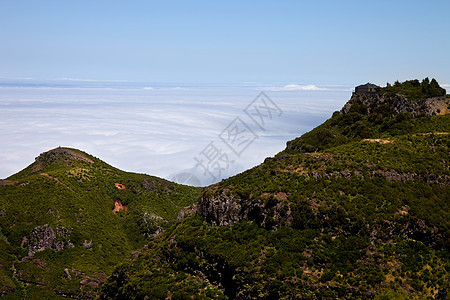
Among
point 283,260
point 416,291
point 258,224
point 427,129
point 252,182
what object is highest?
point 427,129

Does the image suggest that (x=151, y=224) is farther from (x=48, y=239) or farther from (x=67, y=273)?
(x=67, y=273)

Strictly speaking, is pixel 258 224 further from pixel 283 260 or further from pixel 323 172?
pixel 323 172

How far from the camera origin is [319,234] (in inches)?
1604

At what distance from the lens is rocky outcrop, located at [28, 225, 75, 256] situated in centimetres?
7812

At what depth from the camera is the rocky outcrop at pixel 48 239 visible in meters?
78.1

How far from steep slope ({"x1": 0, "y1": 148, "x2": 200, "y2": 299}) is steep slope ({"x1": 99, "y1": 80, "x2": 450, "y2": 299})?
92.7ft

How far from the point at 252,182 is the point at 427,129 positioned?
30366 mm

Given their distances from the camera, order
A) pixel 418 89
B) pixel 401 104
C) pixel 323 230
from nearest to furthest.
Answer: pixel 323 230, pixel 401 104, pixel 418 89

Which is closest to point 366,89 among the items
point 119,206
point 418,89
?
point 418,89

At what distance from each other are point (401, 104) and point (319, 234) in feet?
124

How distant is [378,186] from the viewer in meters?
44.7

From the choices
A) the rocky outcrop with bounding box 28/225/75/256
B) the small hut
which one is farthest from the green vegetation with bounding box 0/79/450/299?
the rocky outcrop with bounding box 28/225/75/256

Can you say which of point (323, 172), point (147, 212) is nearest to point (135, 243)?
point (147, 212)

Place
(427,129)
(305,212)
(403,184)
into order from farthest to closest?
(427,129) → (403,184) → (305,212)
